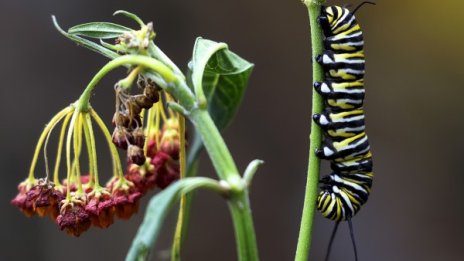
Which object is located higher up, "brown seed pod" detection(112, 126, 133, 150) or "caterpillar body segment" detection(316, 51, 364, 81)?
"caterpillar body segment" detection(316, 51, 364, 81)

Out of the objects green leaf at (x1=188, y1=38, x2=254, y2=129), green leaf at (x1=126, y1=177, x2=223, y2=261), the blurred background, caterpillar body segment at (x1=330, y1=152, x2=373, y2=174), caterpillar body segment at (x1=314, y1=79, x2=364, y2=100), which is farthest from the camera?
the blurred background

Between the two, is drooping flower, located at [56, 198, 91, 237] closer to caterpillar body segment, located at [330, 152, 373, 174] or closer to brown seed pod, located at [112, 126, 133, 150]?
brown seed pod, located at [112, 126, 133, 150]

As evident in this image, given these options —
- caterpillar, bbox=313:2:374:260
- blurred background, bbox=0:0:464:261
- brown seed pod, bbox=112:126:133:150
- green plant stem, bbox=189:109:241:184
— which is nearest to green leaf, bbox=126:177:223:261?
green plant stem, bbox=189:109:241:184

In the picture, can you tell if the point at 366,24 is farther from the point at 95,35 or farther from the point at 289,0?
the point at 95,35

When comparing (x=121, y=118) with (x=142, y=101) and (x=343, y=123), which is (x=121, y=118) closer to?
(x=142, y=101)

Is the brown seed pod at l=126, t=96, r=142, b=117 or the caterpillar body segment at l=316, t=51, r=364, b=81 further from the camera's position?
the caterpillar body segment at l=316, t=51, r=364, b=81

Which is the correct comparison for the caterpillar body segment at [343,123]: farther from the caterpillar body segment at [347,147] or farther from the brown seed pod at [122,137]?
the brown seed pod at [122,137]

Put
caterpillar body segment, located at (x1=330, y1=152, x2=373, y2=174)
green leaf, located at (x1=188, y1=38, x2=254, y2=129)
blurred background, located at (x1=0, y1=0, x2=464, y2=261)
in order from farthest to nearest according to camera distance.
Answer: blurred background, located at (x1=0, y1=0, x2=464, y2=261), caterpillar body segment, located at (x1=330, y1=152, x2=373, y2=174), green leaf, located at (x1=188, y1=38, x2=254, y2=129)

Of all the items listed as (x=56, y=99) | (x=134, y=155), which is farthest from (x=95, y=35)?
(x=56, y=99)
